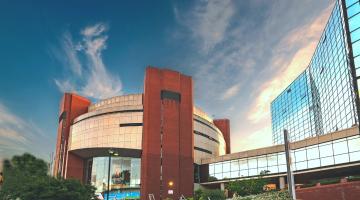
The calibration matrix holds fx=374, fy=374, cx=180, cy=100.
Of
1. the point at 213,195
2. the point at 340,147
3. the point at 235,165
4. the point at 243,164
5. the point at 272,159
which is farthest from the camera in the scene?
the point at 235,165

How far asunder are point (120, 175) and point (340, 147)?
48.3 meters

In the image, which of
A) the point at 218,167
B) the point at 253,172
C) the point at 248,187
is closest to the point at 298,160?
the point at 253,172

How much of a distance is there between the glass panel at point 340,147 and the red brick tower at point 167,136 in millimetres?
33581

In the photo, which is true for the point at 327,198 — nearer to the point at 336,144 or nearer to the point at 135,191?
the point at 336,144

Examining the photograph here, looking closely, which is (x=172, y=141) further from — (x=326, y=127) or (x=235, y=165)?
(x=326, y=127)

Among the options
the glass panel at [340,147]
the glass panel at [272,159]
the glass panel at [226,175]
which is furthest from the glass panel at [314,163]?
the glass panel at [226,175]

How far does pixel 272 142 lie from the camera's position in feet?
518

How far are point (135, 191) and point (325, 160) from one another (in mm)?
42113

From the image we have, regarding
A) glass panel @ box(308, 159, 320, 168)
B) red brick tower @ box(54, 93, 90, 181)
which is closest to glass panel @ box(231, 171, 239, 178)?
glass panel @ box(308, 159, 320, 168)

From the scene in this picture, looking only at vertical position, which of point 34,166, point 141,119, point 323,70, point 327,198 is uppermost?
point 323,70

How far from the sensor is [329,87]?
8400 centimetres

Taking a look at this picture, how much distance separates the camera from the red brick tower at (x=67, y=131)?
3615 inches

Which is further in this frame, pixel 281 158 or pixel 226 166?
pixel 226 166

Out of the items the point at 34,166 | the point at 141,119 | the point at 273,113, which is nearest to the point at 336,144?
the point at 141,119
